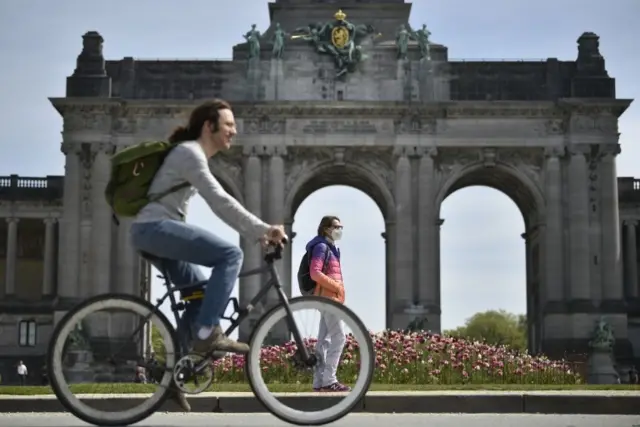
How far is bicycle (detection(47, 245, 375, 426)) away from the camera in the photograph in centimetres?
966

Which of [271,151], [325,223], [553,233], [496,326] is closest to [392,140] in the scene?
[271,151]

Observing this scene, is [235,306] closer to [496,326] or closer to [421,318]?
[421,318]

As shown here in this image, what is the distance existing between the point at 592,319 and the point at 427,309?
827 cm

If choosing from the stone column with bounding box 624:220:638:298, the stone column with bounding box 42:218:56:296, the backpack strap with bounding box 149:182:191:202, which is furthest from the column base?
the backpack strap with bounding box 149:182:191:202

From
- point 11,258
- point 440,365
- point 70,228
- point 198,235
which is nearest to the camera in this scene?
point 198,235

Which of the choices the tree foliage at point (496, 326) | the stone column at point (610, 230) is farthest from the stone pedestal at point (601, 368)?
the tree foliage at point (496, 326)

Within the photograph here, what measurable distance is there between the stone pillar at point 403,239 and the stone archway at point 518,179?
1640 millimetres

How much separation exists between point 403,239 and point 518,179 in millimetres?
6928

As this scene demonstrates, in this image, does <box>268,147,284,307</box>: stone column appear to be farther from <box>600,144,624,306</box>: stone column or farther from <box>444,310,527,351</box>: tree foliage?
<box>444,310,527,351</box>: tree foliage

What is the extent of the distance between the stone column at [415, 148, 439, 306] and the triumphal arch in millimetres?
71

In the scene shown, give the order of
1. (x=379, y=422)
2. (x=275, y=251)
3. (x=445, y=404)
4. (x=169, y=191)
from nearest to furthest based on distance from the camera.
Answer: (x=275, y=251) < (x=169, y=191) < (x=379, y=422) < (x=445, y=404)

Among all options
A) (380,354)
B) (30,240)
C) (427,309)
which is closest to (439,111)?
(427,309)

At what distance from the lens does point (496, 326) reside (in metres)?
151

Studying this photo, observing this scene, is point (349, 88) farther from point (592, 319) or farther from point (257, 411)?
point (257, 411)
